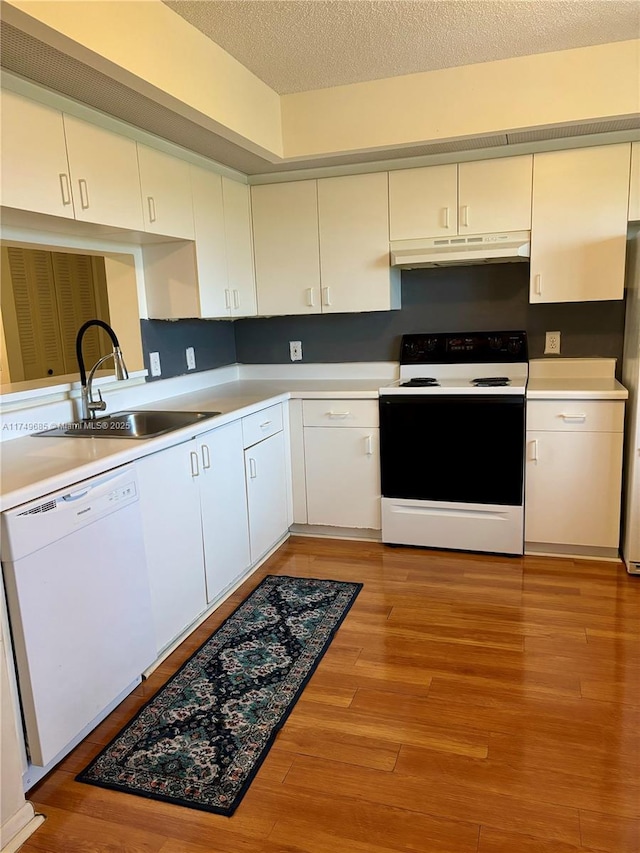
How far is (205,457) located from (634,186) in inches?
100

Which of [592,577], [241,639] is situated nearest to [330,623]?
[241,639]

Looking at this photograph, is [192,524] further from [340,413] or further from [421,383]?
[421,383]

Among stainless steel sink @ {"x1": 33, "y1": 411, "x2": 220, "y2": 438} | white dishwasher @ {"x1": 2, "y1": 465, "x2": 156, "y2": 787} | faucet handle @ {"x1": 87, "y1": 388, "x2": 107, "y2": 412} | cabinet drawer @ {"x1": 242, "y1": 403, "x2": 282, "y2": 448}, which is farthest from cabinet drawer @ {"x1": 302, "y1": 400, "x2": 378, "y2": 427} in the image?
white dishwasher @ {"x1": 2, "y1": 465, "x2": 156, "y2": 787}

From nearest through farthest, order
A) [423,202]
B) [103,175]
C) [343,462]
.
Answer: [103,175], [423,202], [343,462]

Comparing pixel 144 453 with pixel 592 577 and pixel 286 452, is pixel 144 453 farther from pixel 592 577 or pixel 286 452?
pixel 592 577

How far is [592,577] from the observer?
3.05 metres

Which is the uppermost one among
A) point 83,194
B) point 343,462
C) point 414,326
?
point 83,194

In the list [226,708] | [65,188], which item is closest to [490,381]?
[226,708]

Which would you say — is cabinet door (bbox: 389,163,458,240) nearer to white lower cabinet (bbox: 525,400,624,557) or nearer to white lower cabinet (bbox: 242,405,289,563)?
white lower cabinet (bbox: 525,400,624,557)

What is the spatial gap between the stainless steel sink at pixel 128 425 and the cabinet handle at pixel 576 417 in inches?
69.2

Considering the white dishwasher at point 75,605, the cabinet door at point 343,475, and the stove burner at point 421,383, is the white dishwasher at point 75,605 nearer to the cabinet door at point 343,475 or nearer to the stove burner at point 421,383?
the cabinet door at point 343,475

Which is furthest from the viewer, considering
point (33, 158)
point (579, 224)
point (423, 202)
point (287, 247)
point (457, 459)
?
point (287, 247)

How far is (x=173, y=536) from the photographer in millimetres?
2469

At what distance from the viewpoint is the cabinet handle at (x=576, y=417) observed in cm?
308
